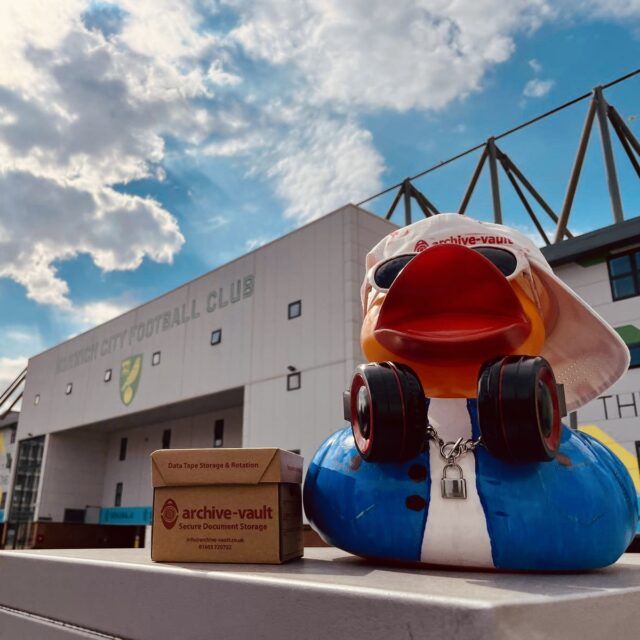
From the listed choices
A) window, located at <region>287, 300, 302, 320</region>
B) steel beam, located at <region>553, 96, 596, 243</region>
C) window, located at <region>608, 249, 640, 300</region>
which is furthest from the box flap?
steel beam, located at <region>553, 96, 596, 243</region>

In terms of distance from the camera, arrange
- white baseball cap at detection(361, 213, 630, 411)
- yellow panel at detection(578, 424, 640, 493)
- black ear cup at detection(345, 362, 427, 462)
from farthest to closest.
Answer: yellow panel at detection(578, 424, 640, 493), white baseball cap at detection(361, 213, 630, 411), black ear cup at detection(345, 362, 427, 462)

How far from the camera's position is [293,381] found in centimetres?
1115

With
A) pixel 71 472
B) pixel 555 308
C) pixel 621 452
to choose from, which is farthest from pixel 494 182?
pixel 71 472

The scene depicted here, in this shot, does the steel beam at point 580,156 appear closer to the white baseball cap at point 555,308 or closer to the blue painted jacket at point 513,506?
the white baseball cap at point 555,308

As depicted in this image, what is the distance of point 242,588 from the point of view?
126cm

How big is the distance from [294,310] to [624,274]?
5.71 meters

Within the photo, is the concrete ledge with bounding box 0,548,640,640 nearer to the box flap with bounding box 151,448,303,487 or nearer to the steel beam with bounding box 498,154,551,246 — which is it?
the box flap with bounding box 151,448,303,487

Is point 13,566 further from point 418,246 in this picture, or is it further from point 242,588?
point 418,246

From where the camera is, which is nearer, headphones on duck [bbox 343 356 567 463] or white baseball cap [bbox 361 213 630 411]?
headphones on duck [bbox 343 356 567 463]

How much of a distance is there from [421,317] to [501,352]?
28 centimetres

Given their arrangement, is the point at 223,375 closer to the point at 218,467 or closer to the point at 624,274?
the point at 624,274

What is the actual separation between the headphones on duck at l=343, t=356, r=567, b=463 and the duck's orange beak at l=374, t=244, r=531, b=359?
8.0 inches

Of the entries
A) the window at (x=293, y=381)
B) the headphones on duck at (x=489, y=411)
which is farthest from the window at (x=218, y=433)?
the headphones on duck at (x=489, y=411)

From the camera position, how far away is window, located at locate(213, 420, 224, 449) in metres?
15.4
